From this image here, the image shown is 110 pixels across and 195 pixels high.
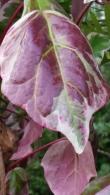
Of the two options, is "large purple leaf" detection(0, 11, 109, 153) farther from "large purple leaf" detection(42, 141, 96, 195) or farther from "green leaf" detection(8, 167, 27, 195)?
"green leaf" detection(8, 167, 27, 195)

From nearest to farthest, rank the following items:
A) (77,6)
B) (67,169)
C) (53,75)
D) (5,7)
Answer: (53,75)
(67,169)
(77,6)
(5,7)

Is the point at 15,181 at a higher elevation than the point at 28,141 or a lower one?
lower

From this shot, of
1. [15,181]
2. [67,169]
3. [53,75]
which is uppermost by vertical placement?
[53,75]

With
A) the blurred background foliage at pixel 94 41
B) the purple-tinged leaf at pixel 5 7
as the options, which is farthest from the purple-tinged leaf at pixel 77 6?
the purple-tinged leaf at pixel 5 7

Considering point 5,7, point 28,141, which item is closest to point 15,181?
point 28,141

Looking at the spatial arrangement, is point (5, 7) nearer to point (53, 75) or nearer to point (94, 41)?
point (94, 41)

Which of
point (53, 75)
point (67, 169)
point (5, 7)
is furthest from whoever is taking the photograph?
point (5, 7)

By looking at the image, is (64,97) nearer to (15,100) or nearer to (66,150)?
(15,100)
